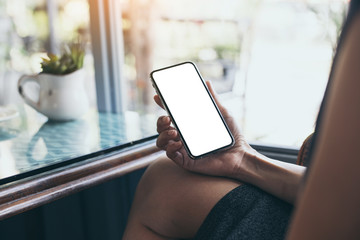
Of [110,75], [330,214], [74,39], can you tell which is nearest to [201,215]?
[330,214]

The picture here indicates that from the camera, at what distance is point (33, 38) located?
11.2ft

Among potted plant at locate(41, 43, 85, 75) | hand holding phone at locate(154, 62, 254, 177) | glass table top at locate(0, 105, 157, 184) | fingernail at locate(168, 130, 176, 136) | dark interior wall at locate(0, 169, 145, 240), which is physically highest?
potted plant at locate(41, 43, 85, 75)

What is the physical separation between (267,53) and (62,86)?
0.82m

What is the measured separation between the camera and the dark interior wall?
69 centimetres

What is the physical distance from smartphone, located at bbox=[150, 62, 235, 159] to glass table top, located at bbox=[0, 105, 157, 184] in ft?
0.54

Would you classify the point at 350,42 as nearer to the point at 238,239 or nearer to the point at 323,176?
the point at 323,176

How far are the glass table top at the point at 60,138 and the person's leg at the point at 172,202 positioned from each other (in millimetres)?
145

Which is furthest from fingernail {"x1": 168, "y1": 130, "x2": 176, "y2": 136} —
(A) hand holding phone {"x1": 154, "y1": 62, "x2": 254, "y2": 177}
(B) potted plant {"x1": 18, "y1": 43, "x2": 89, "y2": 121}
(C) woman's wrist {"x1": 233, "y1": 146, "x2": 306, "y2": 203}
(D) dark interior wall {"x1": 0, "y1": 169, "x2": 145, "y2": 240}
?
(B) potted plant {"x1": 18, "y1": 43, "x2": 89, "y2": 121}

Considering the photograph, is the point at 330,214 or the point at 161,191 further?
the point at 161,191

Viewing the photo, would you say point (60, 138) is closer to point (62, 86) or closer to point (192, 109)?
point (62, 86)

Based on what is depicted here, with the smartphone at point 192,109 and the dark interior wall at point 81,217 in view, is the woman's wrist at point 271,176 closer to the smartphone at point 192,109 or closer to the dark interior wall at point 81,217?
the smartphone at point 192,109

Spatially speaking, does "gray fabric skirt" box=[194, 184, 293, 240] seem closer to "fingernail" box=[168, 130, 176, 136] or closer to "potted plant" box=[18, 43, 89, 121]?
"fingernail" box=[168, 130, 176, 136]

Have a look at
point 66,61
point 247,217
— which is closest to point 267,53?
point 66,61

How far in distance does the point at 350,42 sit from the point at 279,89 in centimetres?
121
